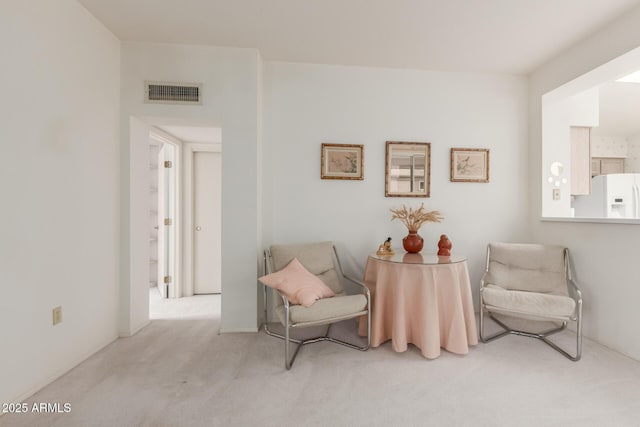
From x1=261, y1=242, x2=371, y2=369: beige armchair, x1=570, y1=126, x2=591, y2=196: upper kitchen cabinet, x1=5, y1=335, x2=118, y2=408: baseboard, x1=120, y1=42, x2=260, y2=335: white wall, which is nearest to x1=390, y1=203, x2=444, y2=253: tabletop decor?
x1=261, y1=242, x2=371, y2=369: beige armchair

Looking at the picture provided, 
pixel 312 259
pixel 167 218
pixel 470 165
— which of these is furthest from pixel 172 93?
pixel 470 165

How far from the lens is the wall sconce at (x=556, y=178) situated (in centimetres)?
295

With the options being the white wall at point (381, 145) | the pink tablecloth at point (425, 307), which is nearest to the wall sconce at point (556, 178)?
the white wall at point (381, 145)

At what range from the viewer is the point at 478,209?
3.07m

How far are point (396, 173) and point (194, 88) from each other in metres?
2.17

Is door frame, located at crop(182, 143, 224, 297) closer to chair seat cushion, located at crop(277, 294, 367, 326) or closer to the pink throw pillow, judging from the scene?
the pink throw pillow

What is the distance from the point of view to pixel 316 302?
2.10m

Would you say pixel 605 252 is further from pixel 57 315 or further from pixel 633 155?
pixel 633 155

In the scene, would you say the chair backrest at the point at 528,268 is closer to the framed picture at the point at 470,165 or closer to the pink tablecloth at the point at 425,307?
the pink tablecloth at the point at 425,307

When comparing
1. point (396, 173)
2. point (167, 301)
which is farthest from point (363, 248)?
point (167, 301)

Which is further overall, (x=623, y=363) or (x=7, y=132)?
(x=623, y=363)

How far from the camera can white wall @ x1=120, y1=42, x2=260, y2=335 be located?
254cm

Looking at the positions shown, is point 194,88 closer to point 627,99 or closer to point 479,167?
point 479,167

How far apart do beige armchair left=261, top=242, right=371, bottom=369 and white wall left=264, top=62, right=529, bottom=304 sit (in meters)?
0.32
